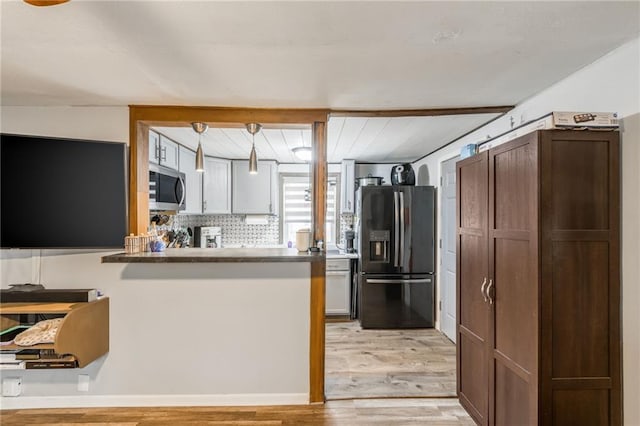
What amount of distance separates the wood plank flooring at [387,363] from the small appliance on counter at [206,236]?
2.00 m

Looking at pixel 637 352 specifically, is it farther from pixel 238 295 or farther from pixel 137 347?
pixel 137 347

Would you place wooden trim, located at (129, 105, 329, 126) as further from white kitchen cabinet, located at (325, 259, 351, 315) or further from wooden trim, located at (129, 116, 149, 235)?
white kitchen cabinet, located at (325, 259, 351, 315)

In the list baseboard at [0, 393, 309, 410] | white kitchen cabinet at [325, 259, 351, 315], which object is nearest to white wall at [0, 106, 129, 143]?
baseboard at [0, 393, 309, 410]

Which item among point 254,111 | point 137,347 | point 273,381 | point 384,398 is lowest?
point 384,398

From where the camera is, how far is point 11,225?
228cm

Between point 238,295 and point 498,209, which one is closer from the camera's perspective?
point 498,209

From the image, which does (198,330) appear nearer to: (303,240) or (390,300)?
(303,240)

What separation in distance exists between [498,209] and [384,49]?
1.13m

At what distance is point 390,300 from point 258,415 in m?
2.34

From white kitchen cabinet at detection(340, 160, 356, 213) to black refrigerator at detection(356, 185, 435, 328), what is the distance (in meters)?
0.65

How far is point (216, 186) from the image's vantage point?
4777mm

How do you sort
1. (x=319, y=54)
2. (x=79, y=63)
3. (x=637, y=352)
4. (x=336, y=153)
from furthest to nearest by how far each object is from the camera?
1. (x=336, y=153)
2. (x=79, y=63)
3. (x=319, y=54)
4. (x=637, y=352)

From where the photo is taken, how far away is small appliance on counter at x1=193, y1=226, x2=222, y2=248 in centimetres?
477

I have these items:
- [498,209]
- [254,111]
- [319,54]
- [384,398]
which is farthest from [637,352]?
[254,111]
